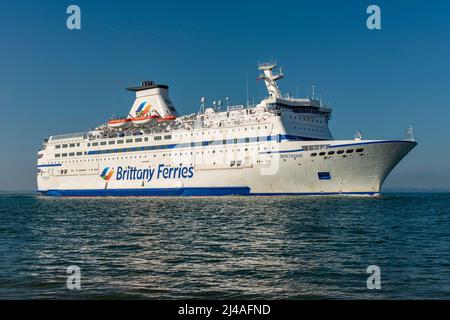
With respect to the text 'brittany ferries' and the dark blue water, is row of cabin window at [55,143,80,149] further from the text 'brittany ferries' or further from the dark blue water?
the dark blue water

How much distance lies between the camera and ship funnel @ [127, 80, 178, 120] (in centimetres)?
6262

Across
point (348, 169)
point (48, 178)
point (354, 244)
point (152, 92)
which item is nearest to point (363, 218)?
point (354, 244)

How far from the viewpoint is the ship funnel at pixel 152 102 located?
62.6 m

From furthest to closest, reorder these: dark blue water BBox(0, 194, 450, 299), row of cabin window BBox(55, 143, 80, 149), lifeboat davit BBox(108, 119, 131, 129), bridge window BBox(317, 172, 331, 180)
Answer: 1. row of cabin window BBox(55, 143, 80, 149)
2. lifeboat davit BBox(108, 119, 131, 129)
3. bridge window BBox(317, 172, 331, 180)
4. dark blue water BBox(0, 194, 450, 299)

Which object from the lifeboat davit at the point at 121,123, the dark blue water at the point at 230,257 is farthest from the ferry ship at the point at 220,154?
the dark blue water at the point at 230,257

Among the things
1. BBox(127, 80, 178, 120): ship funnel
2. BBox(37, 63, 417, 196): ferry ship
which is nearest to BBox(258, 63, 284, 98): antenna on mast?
BBox(37, 63, 417, 196): ferry ship

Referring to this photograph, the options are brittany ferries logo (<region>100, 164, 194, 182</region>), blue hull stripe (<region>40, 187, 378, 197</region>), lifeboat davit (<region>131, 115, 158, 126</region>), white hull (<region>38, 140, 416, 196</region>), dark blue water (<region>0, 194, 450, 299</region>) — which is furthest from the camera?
lifeboat davit (<region>131, 115, 158, 126</region>)

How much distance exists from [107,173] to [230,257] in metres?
49.0

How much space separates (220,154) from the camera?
4909 cm

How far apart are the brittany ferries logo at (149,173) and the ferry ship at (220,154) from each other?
0.39 ft

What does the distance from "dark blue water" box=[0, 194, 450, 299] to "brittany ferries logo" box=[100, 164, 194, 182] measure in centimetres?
2471

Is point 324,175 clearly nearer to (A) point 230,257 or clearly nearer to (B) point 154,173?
(B) point 154,173
